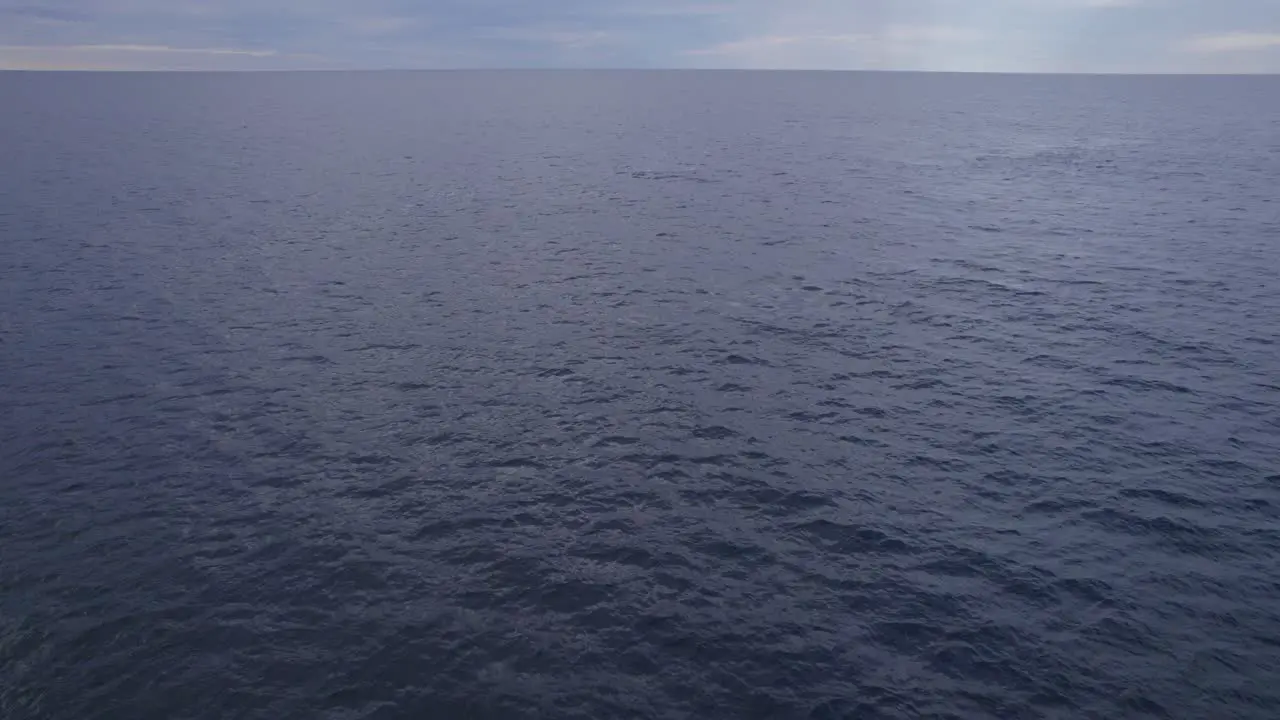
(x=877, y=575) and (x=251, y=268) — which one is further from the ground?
(x=251, y=268)

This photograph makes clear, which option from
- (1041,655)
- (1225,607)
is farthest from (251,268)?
(1225,607)

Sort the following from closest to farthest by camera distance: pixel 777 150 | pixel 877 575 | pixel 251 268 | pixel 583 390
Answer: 1. pixel 877 575
2. pixel 583 390
3. pixel 251 268
4. pixel 777 150

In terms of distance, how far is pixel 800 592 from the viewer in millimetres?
31297

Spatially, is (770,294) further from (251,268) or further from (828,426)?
(251,268)

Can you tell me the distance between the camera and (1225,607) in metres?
29.7

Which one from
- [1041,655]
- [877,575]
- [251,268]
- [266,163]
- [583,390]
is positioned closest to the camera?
[1041,655]

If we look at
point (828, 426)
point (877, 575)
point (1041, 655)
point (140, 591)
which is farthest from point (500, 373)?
point (1041, 655)

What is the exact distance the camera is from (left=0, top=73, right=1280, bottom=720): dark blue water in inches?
1059

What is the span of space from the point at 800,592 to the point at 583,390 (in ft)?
75.2

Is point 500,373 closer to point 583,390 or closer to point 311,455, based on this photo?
point 583,390

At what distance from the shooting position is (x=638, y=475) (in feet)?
132

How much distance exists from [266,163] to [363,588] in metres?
139

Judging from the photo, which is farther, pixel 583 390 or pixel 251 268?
pixel 251 268

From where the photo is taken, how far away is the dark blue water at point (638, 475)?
2691cm
